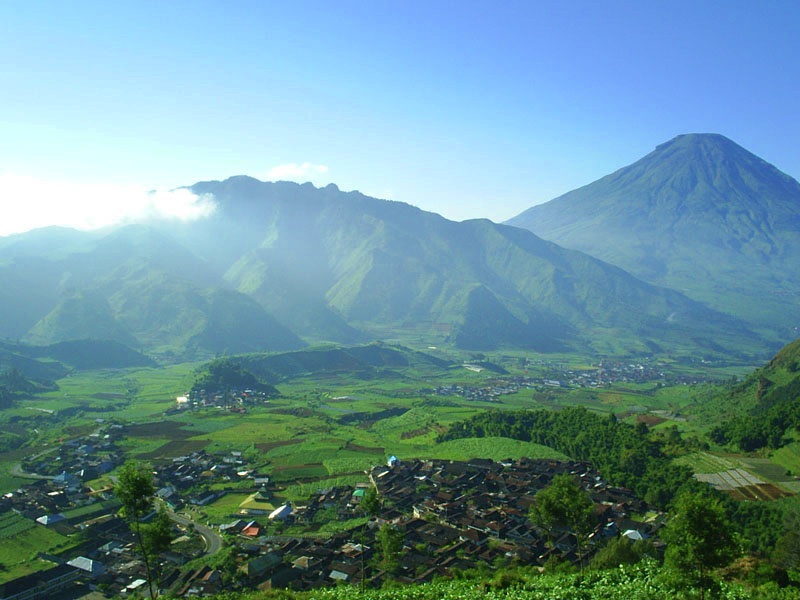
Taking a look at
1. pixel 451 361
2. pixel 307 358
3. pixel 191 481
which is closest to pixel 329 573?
pixel 191 481

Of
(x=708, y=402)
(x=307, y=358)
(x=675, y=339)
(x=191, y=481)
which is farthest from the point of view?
(x=675, y=339)

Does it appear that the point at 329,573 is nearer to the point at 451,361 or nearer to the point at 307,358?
the point at 307,358

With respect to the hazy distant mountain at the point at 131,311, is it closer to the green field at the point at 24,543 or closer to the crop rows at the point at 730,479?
the green field at the point at 24,543

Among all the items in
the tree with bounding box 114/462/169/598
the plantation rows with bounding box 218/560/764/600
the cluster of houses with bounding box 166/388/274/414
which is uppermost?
the tree with bounding box 114/462/169/598

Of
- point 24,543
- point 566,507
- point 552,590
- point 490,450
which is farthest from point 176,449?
point 552,590

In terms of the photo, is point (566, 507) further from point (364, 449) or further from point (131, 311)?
point (131, 311)

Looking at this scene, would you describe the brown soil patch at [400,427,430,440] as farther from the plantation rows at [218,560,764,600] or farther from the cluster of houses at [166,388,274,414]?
the plantation rows at [218,560,764,600]

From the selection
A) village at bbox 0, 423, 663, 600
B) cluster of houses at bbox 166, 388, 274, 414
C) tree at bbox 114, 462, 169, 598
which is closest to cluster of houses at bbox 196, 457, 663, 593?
village at bbox 0, 423, 663, 600
